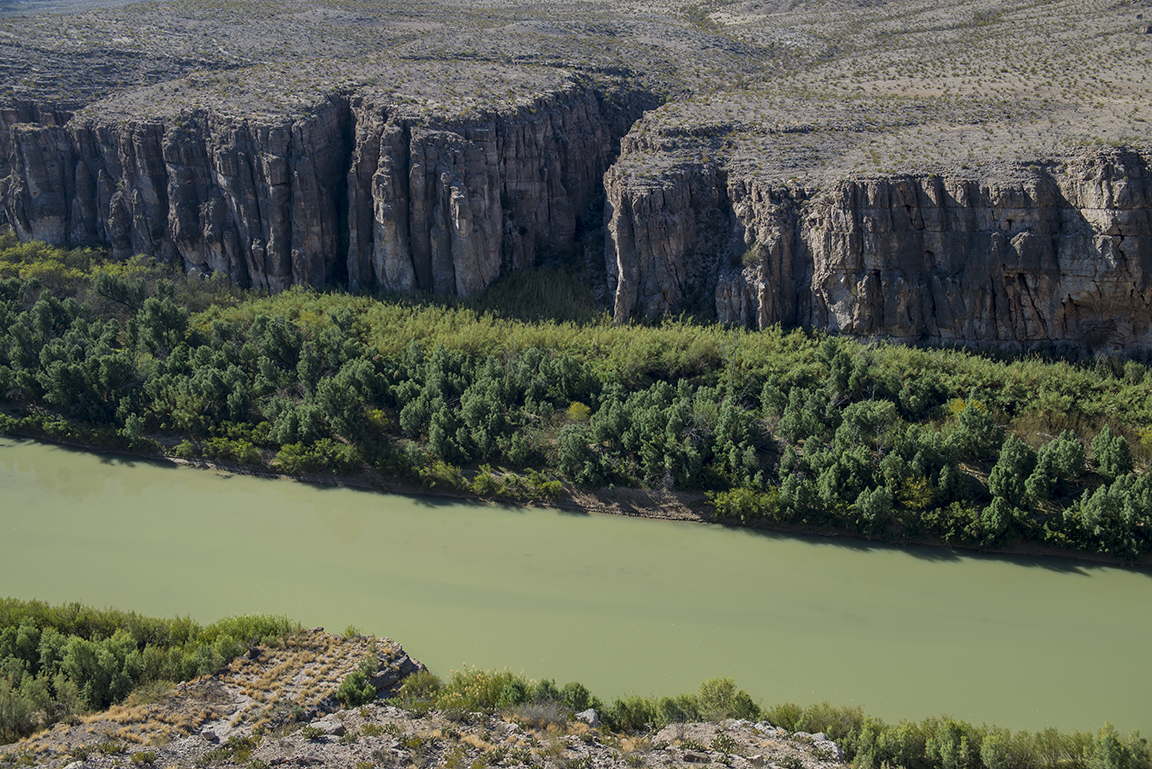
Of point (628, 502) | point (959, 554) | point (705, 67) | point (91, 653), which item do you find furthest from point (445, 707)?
point (705, 67)

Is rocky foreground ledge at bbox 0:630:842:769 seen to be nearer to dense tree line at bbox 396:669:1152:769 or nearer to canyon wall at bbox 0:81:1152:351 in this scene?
dense tree line at bbox 396:669:1152:769

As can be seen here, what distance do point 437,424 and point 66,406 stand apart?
17560 millimetres

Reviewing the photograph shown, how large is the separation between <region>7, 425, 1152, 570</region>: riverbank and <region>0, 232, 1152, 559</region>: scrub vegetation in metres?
0.28

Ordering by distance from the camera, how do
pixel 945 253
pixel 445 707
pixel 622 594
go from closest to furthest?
1. pixel 445 707
2. pixel 622 594
3. pixel 945 253

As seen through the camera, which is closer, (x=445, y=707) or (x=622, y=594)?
(x=445, y=707)

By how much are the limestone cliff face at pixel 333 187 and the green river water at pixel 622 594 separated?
15007 millimetres

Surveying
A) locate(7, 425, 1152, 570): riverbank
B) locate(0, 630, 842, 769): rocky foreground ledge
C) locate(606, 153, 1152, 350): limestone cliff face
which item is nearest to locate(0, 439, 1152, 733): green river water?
locate(7, 425, 1152, 570): riverbank

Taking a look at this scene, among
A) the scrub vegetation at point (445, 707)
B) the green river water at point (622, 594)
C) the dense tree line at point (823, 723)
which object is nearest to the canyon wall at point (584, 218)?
the green river water at point (622, 594)

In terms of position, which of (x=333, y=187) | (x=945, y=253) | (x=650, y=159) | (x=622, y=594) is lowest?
(x=622, y=594)

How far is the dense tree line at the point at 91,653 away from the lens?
20.8m

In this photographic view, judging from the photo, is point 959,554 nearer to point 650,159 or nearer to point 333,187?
point 650,159

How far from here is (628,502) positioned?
33.1 metres

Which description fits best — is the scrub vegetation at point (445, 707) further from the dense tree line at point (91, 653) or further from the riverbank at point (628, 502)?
the riverbank at point (628, 502)

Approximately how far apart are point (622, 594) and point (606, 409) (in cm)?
896
